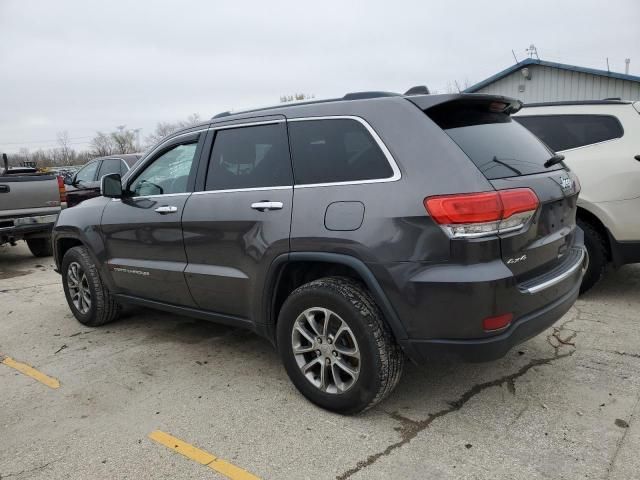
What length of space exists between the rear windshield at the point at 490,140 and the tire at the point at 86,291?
3449mm

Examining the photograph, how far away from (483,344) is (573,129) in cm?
340

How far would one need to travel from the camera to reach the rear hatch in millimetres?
2670

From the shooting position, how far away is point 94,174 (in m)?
11.3

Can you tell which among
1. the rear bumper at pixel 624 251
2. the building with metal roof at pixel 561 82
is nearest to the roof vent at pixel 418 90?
the rear bumper at pixel 624 251

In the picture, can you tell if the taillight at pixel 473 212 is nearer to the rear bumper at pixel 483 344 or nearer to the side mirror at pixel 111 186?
the rear bumper at pixel 483 344

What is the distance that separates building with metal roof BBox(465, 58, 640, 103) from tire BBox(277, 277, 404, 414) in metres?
15.4

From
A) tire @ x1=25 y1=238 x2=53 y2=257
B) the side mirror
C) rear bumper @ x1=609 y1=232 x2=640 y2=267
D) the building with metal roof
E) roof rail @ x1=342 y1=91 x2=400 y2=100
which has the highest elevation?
the building with metal roof

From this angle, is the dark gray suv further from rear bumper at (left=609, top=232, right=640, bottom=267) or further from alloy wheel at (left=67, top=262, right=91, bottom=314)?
rear bumper at (left=609, top=232, right=640, bottom=267)

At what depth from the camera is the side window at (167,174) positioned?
154 inches

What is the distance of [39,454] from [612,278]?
5.46 m

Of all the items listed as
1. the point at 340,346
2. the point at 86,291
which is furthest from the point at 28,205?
the point at 340,346

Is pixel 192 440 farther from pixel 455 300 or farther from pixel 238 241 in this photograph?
pixel 455 300

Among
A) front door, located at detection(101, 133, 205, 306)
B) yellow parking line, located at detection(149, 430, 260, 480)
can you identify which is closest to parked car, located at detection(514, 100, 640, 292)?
front door, located at detection(101, 133, 205, 306)

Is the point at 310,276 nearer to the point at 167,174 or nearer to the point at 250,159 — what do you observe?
the point at 250,159
